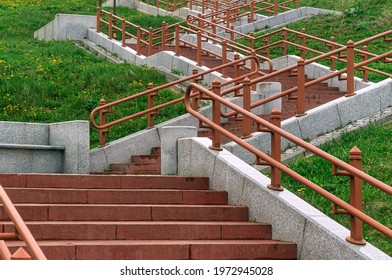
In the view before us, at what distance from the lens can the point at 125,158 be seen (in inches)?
572

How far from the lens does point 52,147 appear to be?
12852 mm

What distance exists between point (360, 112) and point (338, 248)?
22.4 feet

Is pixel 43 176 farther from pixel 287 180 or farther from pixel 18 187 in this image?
pixel 287 180

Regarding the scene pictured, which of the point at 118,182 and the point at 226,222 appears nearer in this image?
the point at 226,222

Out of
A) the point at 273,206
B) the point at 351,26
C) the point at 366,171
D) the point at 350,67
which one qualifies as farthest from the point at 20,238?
the point at 351,26

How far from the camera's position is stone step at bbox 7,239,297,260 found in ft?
25.7

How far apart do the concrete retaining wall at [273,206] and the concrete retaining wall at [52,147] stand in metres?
1.82

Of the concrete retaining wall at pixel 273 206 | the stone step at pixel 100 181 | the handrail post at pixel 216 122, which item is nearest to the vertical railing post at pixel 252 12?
the concrete retaining wall at pixel 273 206

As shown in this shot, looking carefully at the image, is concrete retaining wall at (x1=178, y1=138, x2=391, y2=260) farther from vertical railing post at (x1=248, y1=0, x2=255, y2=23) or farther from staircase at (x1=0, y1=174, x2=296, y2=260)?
vertical railing post at (x1=248, y1=0, x2=255, y2=23)

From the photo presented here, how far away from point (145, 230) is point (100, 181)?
6.68 ft

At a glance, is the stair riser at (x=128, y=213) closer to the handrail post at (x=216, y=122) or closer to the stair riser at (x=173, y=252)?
the stair riser at (x=173, y=252)

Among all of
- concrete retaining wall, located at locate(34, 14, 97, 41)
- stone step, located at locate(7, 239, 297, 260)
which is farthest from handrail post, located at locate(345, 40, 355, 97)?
concrete retaining wall, located at locate(34, 14, 97, 41)

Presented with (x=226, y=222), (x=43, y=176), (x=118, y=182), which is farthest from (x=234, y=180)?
(x=43, y=176)

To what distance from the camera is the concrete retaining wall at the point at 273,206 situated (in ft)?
26.6
